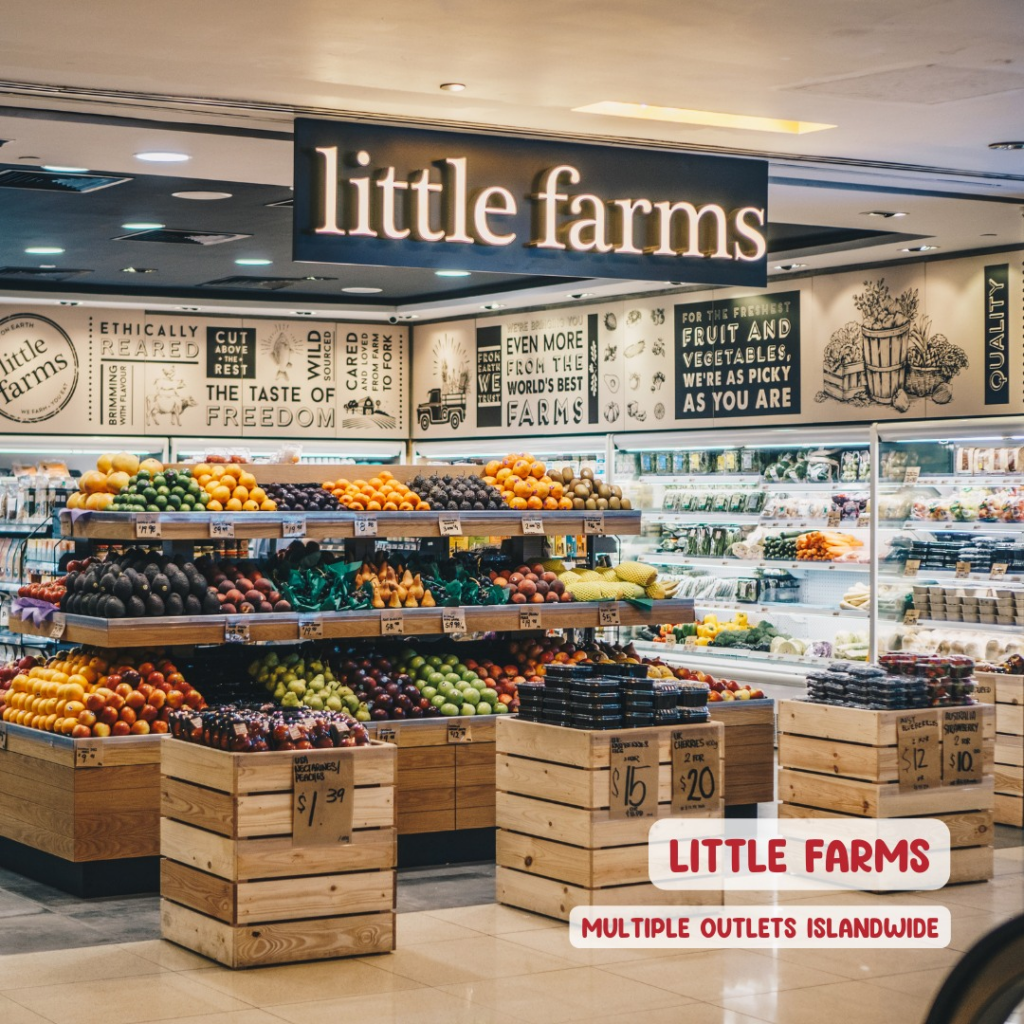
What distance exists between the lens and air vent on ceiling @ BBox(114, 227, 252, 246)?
32.5 feet

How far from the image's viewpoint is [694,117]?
6398mm

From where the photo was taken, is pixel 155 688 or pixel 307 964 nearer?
pixel 307 964

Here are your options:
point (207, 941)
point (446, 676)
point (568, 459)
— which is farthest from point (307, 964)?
point (568, 459)

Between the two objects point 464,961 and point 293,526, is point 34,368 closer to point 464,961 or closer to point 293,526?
point 293,526

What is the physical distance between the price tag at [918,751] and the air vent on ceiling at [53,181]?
4.89m

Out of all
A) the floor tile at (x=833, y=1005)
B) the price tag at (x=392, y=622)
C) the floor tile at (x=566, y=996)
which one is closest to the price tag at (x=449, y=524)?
the price tag at (x=392, y=622)

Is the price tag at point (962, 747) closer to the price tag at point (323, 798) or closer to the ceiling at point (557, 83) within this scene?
the ceiling at point (557, 83)

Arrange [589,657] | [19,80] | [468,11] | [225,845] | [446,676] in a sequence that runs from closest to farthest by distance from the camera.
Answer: [468,11]
[225,845]
[19,80]
[446,676]
[589,657]

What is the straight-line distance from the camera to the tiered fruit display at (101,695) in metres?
6.41

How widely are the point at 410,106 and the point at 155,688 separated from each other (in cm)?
276

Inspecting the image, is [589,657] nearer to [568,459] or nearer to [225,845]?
[225,845]

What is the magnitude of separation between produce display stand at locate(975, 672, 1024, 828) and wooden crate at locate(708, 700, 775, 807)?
51.9 inches

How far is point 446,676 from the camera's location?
24.3 feet

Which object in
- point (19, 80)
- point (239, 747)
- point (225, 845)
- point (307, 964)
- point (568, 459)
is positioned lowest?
point (307, 964)
